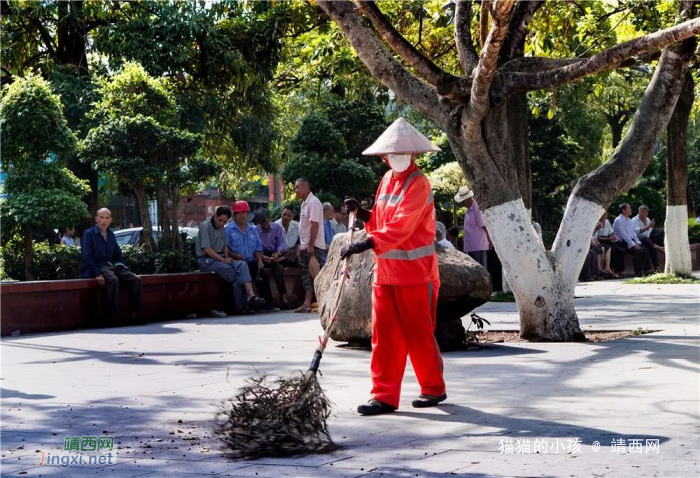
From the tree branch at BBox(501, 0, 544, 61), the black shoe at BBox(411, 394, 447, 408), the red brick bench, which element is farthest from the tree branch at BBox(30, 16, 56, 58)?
the black shoe at BBox(411, 394, 447, 408)

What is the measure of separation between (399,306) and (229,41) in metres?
16.2

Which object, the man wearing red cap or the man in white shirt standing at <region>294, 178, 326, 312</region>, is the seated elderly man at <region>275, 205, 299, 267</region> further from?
the man wearing red cap

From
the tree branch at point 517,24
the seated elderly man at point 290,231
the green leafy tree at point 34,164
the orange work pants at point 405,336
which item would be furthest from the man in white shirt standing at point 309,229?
the orange work pants at point 405,336

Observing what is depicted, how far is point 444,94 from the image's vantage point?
10859mm

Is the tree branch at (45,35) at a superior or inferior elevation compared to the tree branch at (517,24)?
superior

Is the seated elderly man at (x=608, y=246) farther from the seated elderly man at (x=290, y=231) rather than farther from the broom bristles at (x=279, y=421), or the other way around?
the broom bristles at (x=279, y=421)

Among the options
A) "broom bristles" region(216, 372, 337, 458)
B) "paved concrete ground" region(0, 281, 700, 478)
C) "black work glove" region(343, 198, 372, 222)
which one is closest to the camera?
"paved concrete ground" region(0, 281, 700, 478)

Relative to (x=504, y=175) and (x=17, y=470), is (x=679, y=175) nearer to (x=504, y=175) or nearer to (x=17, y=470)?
(x=504, y=175)

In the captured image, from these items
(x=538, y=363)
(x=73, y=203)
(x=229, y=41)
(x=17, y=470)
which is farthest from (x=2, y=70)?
(x=17, y=470)

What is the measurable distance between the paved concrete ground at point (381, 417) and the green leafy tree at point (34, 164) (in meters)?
2.68

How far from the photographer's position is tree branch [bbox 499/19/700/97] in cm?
954

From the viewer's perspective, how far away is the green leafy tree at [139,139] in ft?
54.4

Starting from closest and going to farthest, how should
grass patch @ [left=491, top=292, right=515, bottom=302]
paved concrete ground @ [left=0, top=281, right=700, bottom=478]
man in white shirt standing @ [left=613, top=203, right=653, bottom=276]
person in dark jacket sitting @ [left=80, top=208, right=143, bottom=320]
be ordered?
paved concrete ground @ [left=0, top=281, right=700, bottom=478] → person in dark jacket sitting @ [left=80, top=208, right=143, bottom=320] → grass patch @ [left=491, top=292, right=515, bottom=302] → man in white shirt standing @ [left=613, top=203, right=653, bottom=276]

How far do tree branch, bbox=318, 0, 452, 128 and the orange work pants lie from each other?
4.17 m
